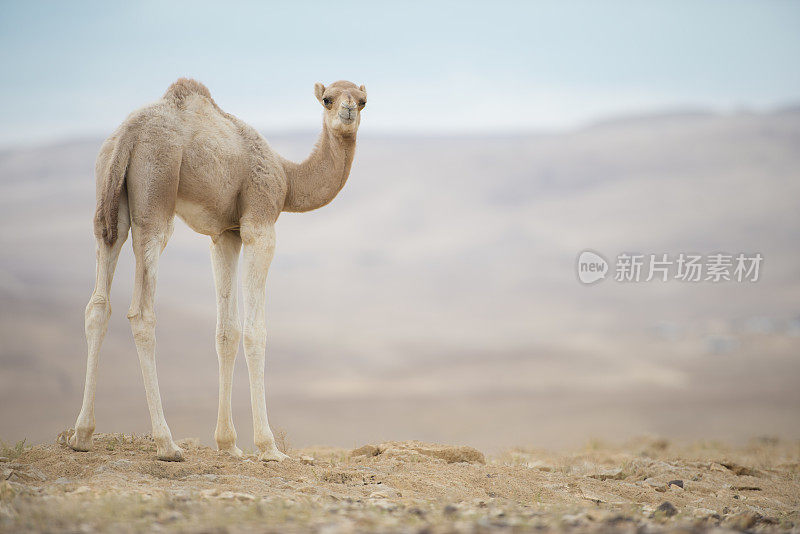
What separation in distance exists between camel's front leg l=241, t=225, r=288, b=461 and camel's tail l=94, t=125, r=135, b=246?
5.23 feet

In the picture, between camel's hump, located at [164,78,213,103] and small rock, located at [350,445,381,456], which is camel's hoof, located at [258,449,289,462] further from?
camel's hump, located at [164,78,213,103]

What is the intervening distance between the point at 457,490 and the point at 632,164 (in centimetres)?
8562

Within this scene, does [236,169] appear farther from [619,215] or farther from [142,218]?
[619,215]

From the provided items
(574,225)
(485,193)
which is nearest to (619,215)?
(574,225)

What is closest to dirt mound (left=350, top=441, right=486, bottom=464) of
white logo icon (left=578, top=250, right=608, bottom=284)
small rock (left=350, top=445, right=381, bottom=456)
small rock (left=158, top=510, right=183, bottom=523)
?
small rock (left=350, top=445, right=381, bottom=456)

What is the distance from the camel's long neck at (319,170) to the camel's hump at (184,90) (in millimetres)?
1388

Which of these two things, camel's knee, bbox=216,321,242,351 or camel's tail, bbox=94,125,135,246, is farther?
camel's knee, bbox=216,321,242,351

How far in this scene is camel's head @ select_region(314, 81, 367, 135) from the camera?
10.3 m

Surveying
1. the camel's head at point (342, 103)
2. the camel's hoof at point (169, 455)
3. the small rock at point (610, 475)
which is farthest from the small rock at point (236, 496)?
the small rock at point (610, 475)

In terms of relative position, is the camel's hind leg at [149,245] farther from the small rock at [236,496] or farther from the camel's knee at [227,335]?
the small rock at [236,496]

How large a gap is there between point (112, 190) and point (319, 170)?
290 centimetres

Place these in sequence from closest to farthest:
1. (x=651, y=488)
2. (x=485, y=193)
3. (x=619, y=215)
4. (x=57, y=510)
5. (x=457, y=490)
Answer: (x=57, y=510) → (x=457, y=490) → (x=651, y=488) → (x=619, y=215) → (x=485, y=193)

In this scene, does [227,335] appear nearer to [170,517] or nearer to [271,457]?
[271,457]

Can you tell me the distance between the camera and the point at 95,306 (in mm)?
9094
